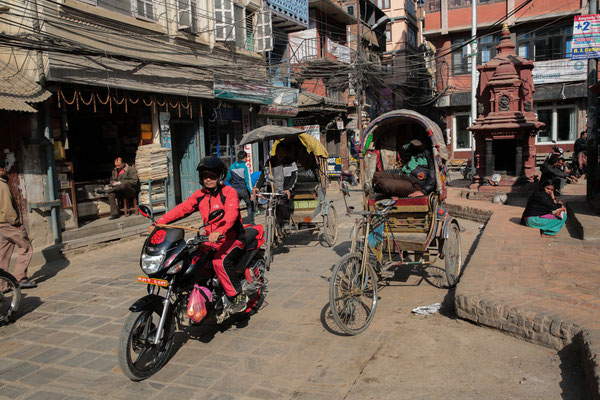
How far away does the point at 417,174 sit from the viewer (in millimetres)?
7051

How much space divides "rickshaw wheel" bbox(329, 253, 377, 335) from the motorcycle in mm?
1183

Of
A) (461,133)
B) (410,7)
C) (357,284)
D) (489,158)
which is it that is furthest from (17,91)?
(410,7)

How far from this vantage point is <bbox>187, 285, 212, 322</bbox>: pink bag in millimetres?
4449

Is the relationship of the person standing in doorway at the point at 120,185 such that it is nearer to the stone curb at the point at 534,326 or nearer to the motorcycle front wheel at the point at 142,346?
the motorcycle front wheel at the point at 142,346

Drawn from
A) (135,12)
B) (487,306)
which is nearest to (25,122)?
(135,12)

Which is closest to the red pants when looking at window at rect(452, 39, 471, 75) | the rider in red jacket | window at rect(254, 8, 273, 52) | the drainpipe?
the rider in red jacket

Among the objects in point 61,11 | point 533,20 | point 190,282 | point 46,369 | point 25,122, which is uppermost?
point 533,20

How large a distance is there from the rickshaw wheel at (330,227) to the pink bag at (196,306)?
5.67 m

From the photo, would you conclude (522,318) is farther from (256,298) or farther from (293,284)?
(293,284)

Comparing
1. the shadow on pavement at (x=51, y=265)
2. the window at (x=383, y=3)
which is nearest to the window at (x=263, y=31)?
the shadow on pavement at (x=51, y=265)

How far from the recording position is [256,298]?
5.75 m

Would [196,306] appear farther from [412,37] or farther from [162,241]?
[412,37]

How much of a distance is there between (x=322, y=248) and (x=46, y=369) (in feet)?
19.9

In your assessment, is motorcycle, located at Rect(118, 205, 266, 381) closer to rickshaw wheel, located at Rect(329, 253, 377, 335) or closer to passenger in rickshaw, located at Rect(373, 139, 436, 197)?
rickshaw wheel, located at Rect(329, 253, 377, 335)
